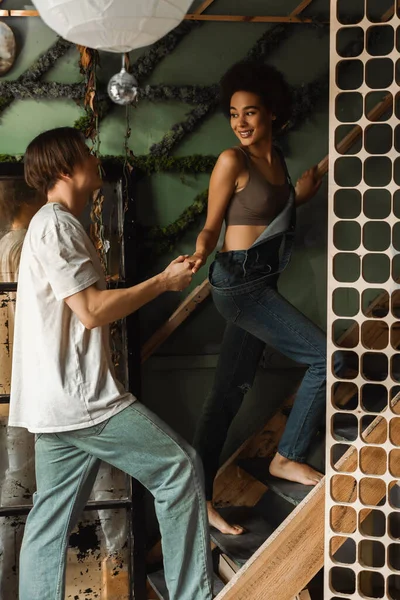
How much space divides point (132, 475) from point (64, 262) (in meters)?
0.74

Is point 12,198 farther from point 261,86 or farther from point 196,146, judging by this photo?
point 261,86

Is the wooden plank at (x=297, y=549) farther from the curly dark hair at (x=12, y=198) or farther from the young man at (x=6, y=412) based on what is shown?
the curly dark hair at (x=12, y=198)

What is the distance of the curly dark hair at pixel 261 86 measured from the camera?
10.4 ft

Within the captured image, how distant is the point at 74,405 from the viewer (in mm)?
2559

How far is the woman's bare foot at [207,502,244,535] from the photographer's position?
319cm

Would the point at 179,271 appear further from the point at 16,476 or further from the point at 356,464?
the point at 16,476

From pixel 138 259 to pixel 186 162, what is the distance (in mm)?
486

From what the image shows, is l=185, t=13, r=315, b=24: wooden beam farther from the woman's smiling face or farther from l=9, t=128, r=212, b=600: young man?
l=9, t=128, r=212, b=600: young man

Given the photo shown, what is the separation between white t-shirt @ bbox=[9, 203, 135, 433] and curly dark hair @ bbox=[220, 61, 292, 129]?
3.29ft

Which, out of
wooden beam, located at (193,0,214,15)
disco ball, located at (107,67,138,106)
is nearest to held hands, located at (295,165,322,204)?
wooden beam, located at (193,0,214,15)

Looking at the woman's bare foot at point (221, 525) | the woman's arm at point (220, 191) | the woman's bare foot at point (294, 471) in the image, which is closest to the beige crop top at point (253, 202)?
the woman's arm at point (220, 191)

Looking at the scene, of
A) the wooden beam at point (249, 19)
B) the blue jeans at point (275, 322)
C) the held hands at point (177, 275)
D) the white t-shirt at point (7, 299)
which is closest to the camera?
the held hands at point (177, 275)

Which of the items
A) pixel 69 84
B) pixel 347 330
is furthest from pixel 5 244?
pixel 347 330

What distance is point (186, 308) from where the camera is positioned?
3.54m
